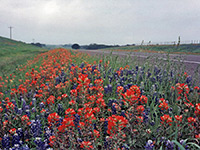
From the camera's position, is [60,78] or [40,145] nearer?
[40,145]

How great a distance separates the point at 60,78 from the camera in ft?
15.6

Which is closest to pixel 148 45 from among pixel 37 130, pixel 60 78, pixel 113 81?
pixel 113 81

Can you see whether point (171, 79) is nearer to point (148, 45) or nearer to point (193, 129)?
point (148, 45)

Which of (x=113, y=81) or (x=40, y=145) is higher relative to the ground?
(x=113, y=81)

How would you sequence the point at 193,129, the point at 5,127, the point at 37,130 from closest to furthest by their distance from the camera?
the point at 193,129
the point at 37,130
the point at 5,127

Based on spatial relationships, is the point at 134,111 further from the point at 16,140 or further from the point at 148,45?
the point at 148,45

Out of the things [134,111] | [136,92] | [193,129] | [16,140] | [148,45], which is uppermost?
[148,45]

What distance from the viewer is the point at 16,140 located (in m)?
2.31

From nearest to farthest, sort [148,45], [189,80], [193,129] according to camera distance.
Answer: [193,129]
[189,80]
[148,45]

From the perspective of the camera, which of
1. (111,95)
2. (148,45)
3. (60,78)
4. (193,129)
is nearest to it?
(193,129)

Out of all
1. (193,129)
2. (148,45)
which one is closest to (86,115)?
(193,129)

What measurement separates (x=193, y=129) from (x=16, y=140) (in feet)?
7.57

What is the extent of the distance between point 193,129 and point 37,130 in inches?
80.4

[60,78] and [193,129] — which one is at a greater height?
[60,78]
